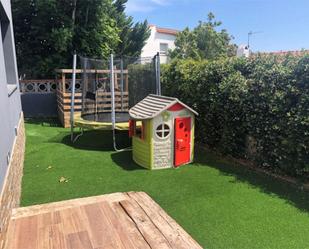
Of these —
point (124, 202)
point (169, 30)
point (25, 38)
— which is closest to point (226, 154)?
Answer: point (124, 202)

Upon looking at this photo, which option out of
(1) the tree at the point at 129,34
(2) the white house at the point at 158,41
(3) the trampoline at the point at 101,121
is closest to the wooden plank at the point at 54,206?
(3) the trampoline at the point at 101,121

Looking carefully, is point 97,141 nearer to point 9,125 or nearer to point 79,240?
point 9,125

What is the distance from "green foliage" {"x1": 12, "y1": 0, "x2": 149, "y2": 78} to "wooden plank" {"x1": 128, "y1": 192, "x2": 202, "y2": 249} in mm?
9094

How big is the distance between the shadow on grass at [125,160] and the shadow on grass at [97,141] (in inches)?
19.7

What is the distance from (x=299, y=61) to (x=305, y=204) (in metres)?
2.06

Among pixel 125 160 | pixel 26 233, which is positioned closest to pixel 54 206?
pixel 26 233

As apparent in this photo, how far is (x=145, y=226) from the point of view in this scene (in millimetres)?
2807

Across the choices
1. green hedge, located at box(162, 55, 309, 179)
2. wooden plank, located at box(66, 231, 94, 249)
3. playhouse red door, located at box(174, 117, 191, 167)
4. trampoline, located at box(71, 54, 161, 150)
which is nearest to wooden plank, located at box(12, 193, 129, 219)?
wooden plank, located at box(66, 231, 94, 249)

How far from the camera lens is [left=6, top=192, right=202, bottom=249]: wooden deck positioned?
8.31ft

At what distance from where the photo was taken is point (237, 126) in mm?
5438

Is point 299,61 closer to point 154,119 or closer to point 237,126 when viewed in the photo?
point 237,126

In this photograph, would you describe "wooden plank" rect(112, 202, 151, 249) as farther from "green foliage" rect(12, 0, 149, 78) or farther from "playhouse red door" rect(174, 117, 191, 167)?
"green foliage" rect(12, 0, 149, 78)

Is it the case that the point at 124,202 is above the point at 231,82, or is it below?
below

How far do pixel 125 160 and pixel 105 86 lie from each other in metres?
2.77
